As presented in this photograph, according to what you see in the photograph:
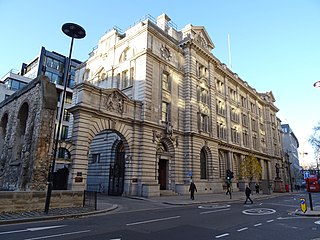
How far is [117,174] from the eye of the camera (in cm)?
2467

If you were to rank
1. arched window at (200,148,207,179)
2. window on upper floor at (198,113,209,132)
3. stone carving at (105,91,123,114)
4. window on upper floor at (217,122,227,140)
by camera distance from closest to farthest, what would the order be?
stone carving at (105,91,123,114), arched window at (200,148,207,179), window on upper floor at (198,113,209,132), window on upper floor at (217,122,227,140)

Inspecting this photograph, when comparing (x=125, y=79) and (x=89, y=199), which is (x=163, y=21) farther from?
(x=89, y=199)

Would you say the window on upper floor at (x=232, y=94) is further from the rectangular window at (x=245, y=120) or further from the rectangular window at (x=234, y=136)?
the rectangular window at (x=234, y=136)

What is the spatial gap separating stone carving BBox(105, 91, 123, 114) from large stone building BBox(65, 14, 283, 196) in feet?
0.31

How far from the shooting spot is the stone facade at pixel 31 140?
14.6 meters

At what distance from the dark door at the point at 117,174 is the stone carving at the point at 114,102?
17.3 ft

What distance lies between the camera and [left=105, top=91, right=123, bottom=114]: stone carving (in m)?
21.6

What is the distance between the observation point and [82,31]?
13.7 meters

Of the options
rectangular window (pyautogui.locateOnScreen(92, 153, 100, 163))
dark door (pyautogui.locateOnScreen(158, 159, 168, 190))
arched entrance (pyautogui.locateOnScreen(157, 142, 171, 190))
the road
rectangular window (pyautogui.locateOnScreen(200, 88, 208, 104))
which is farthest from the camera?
rectangular window (pyautogui.locateOnScreen(200, 88, 208, 104))

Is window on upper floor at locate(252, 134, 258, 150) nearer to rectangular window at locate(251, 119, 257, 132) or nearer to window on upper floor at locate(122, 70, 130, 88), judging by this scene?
rectangular window at locate(251, 119, 257, 132)

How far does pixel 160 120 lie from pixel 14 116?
14.1 meters

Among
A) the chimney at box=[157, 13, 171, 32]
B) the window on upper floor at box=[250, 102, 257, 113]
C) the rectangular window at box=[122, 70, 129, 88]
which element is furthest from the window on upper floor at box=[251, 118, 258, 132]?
the rectangular window at box=[122, 70, 129, 88]

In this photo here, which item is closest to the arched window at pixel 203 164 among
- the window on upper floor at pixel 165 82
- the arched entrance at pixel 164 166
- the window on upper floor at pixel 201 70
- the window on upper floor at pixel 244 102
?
the arched entrance at pixel 164 166

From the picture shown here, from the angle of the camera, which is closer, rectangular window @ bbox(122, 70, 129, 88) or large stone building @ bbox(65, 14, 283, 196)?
large stone building @ bbox(65, 14, 283, 196)
